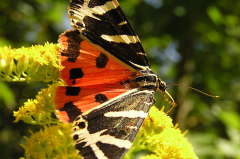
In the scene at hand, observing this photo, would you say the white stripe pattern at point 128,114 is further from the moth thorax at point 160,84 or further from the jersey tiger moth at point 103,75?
the moth thorax at point 160,84

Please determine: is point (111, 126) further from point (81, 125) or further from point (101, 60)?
point (101, 60)

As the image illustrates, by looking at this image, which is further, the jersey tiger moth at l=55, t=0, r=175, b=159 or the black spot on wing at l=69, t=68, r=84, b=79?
the black spot on wing at l=69, t=68, r=84, b=79

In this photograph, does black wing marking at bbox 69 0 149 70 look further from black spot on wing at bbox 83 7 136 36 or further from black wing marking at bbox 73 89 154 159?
black wing marking at bbox 73 89 154 159

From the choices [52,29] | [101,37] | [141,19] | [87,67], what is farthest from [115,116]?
[52,29]

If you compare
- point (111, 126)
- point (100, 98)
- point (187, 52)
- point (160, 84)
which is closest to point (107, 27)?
point (100, 98)

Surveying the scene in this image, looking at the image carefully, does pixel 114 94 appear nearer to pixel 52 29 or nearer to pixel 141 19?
pixel 141 19

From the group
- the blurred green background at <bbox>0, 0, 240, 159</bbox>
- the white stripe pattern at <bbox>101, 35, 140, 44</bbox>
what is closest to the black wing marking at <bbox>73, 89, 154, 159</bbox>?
the white stripe pattern at <bbox>101, 35, 140, 44</bbox>
